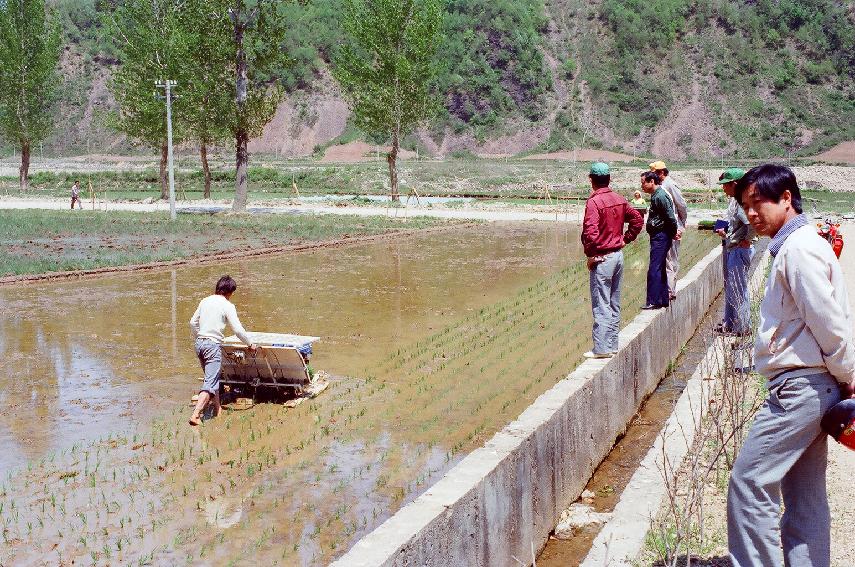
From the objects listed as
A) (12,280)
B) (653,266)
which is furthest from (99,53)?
(653,266)

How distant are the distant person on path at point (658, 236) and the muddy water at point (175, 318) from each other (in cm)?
325

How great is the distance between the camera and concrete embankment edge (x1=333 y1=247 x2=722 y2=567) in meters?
4.66

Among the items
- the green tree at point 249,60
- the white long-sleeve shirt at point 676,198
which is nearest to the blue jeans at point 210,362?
the white long-sleeve shirt at point 676,198

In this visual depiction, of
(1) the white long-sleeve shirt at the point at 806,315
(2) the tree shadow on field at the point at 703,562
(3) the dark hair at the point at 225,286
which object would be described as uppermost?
(1) the white long-sleeve shirt at the point at 806,315

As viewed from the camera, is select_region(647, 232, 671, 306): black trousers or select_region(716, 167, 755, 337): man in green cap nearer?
select_region(716, 167, 755, 337): man in green cap

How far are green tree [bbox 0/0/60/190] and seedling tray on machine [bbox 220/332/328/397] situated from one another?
178 ft

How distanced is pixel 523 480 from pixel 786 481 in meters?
1.90

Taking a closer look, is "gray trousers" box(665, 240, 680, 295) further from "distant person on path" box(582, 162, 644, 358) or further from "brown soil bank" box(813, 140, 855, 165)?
"brown soil bank" box(813, 140, 855, 165)

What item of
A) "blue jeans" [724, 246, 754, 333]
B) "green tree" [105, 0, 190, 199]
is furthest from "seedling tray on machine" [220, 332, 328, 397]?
"green tree" [105, 0, 190, 199]

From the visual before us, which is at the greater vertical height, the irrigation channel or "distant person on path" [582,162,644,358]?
"distant person on path" [582,162,644,358]

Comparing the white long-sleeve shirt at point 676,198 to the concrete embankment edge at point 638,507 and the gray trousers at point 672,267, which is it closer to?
the gray trousers at point 672,267

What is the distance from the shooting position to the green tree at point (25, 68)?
190 ft

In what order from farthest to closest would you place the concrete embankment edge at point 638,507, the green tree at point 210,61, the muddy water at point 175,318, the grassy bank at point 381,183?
the grassy bank at point 381,183
the green tree at point 210,61
the muddy water at point 175,318
the concrete embankment edge at point 638,507

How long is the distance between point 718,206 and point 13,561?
3979cm
